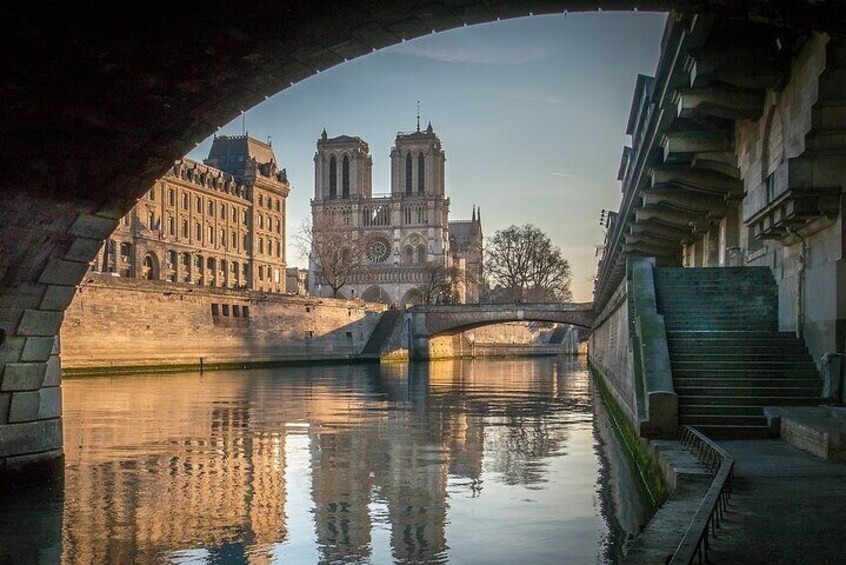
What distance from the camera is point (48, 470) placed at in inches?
523

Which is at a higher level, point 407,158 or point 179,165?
point 407,158

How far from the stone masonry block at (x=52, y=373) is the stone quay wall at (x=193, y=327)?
3169 cm

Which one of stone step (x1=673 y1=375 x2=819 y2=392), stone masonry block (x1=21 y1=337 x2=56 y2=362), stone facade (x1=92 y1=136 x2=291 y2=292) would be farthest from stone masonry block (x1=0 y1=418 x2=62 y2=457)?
stone facade (x1=92 y1=136 x2=291 y2=292)

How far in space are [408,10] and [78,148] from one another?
13.2 feet

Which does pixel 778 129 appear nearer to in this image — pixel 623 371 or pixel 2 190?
pixel 623 371

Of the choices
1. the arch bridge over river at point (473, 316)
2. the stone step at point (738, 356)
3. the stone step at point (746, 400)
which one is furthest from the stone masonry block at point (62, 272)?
the arch bridge over river at point (473, 316)

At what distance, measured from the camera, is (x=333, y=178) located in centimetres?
14362

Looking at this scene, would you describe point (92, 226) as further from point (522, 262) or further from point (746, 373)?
point (522, 262)

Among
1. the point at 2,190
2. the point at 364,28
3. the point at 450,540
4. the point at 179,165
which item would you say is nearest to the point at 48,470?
the point at 2,190

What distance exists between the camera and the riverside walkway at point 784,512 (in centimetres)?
691

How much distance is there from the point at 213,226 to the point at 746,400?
87123mm

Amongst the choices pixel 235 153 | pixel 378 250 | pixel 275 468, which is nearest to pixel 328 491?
pixel 275 468

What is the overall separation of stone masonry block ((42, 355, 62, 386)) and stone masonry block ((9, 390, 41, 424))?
10.9 inches

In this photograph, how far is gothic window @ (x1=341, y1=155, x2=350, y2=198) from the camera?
465 ft
